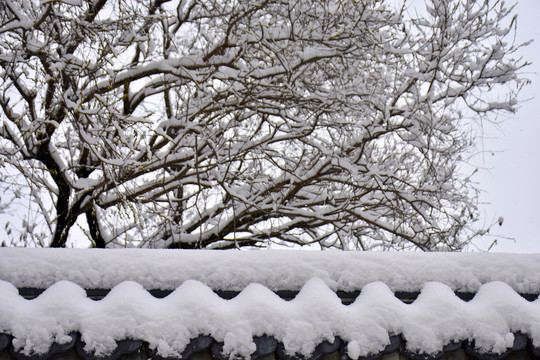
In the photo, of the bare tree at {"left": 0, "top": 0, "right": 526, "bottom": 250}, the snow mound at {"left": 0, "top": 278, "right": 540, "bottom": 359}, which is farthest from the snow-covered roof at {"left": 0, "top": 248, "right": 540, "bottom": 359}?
the bare tree at {"left": 0, "top": 0, "right": 526, "bottom": 250}

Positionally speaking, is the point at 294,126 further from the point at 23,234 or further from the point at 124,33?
the point at 23,234

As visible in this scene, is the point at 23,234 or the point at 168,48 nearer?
the point at 168,48

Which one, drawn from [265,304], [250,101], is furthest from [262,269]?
[250,101]

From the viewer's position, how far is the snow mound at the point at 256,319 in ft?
4.72

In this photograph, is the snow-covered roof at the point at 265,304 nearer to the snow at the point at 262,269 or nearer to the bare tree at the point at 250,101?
the snow at the point at 262,269

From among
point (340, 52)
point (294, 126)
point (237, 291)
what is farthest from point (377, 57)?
point (237, 291)

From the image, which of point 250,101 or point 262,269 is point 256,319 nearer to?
point 262,269

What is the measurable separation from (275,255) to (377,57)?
514 cm

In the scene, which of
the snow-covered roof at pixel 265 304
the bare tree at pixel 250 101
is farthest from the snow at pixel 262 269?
the bare tree at pixel 250 101

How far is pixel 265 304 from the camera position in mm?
1516

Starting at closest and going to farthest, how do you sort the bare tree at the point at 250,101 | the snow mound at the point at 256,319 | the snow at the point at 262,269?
the snow mound at the point at 256,319 → the snow at the point at 262,269 → the bare tree at the point at 250,101

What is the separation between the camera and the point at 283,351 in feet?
4.85

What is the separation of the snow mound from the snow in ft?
0.16

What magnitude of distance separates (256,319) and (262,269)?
0.68ft
